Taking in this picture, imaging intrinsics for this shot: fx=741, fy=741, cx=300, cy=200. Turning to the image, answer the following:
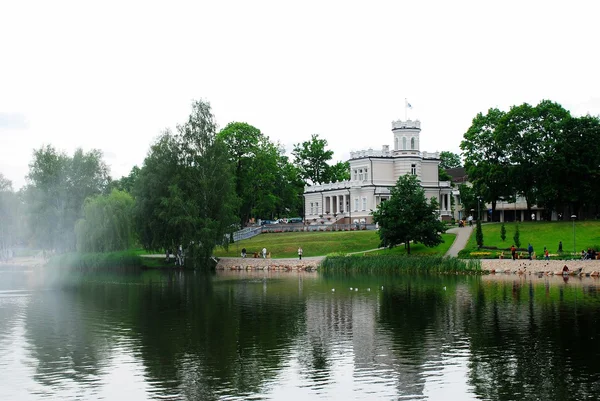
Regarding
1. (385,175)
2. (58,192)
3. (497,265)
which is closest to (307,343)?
(497,265)

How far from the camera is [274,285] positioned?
182 feet

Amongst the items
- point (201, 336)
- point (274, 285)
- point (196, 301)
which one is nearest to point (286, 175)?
point (274, 285)

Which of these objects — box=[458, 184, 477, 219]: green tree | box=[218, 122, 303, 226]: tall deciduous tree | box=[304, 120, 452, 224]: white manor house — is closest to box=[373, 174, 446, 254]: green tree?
box=[304, 120, 452, 224]: white manor house

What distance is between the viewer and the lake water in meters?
21.8

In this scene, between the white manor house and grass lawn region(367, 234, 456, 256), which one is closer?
grass lawn region(367, 234, 456, 256)

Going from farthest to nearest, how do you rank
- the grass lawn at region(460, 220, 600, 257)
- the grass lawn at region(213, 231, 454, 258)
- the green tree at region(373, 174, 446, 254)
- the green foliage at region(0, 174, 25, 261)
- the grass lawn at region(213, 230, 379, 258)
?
the green foliage at region(0, 174, 25, 261) → the grass lawn at region(213, 230, 379, 258) → the grass lawn at region(213, 231, 454, 258) → the green tree at region(373, 174, 446, 254) → the grass lawn at region(460, 220, 600, 257)

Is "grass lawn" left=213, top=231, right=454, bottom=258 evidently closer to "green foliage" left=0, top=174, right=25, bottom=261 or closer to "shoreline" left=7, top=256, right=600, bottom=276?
"shoreline" left=7, top=256, right=600, bottom=276

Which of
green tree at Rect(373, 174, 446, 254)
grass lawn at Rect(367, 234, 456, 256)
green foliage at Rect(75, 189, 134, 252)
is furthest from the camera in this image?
grass lawn at Rect(367, 234, 456, 256)

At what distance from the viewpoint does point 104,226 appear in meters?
71.6

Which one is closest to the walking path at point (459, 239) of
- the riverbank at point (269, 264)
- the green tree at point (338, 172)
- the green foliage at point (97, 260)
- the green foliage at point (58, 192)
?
the riverbank at point (269, 264)

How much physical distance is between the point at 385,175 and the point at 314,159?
29.7 metres

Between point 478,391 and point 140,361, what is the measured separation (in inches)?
462

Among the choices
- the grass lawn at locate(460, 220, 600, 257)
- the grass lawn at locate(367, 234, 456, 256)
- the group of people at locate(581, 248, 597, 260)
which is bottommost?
the group of people at locate(581, 248, 597, 260)

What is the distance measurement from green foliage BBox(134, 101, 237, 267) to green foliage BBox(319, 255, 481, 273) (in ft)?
37.3
